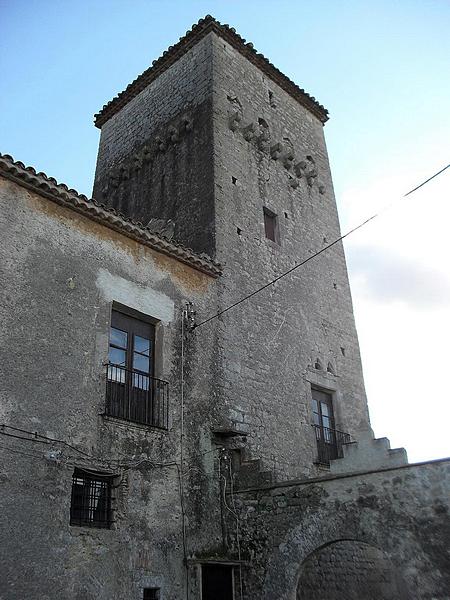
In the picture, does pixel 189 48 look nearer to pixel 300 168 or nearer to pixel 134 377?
pixel 300 168

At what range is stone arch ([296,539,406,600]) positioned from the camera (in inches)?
420

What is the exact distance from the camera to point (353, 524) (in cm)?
789

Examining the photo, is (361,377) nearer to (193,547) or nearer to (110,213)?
(193,547)

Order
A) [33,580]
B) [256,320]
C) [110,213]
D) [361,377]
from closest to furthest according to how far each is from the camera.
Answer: [33,580] → [110,213] → [256,320] → [361,377]

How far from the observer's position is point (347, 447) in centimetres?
1000

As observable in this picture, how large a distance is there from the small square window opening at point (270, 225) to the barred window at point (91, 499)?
7.23 meters

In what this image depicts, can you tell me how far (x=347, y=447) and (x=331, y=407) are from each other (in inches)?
115

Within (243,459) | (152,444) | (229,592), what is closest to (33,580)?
(152,444)

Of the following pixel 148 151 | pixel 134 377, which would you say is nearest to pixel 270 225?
pixel 148 151

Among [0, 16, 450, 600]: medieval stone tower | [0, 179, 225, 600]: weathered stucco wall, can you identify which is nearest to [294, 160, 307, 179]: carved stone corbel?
[0, 16, 450, 600]: medieval stone tower

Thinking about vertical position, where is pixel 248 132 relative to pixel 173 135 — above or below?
below

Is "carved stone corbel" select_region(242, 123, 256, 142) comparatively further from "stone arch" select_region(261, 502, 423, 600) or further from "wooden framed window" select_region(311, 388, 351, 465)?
"stone arch" select_region(261, 502, 423, 600)

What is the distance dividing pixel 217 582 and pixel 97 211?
6.20 meters

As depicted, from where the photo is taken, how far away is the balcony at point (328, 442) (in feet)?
38.8
